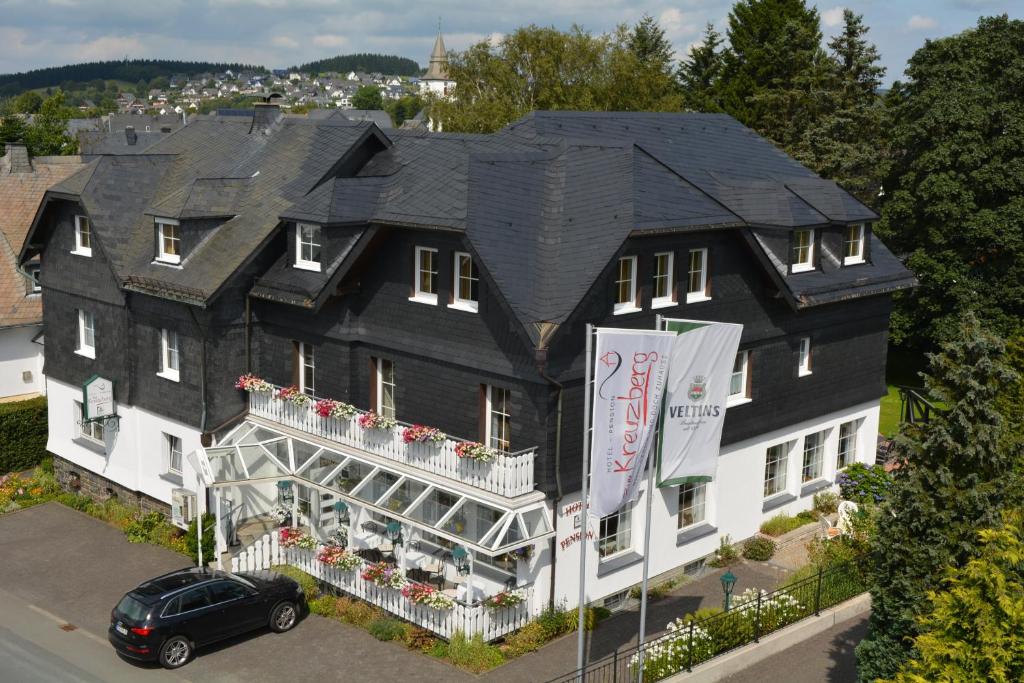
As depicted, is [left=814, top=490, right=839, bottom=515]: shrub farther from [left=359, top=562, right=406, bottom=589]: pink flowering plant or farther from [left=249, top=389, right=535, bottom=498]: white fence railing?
[left=359, top=562, right=406, bottom=589]: pink flowering plant

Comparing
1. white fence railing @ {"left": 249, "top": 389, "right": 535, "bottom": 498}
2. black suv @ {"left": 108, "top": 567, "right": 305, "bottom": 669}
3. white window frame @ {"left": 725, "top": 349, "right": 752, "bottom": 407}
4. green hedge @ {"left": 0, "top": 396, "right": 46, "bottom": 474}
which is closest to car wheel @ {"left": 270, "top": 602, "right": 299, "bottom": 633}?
black suv @ {"left": 108, "top": 567, "right": 305, "bottom": 669}

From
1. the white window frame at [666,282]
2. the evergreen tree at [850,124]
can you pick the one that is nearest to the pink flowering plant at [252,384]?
the white window frame at [666,282]

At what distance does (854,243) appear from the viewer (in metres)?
30.3

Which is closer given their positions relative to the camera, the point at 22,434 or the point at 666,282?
the point at 666,282

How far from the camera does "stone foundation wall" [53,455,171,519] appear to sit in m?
31.0

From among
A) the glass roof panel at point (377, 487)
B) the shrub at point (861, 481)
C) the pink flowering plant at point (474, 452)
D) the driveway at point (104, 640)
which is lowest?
the driveway at point (104, 640)

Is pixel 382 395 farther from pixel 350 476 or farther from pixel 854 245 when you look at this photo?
pixel 854 245

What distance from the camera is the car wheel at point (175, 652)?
22.3 metres

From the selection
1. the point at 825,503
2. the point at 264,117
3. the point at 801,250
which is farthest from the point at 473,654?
the point at 264,117

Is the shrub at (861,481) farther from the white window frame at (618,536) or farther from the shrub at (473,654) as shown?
the shrub at (473,654)

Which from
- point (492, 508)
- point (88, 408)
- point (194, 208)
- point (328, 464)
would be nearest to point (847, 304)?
point (492, 508)

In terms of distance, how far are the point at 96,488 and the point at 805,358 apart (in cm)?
2089

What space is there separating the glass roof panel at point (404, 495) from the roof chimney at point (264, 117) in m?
13.0

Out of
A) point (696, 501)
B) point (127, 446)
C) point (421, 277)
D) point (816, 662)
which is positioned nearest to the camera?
point (816, 662)
